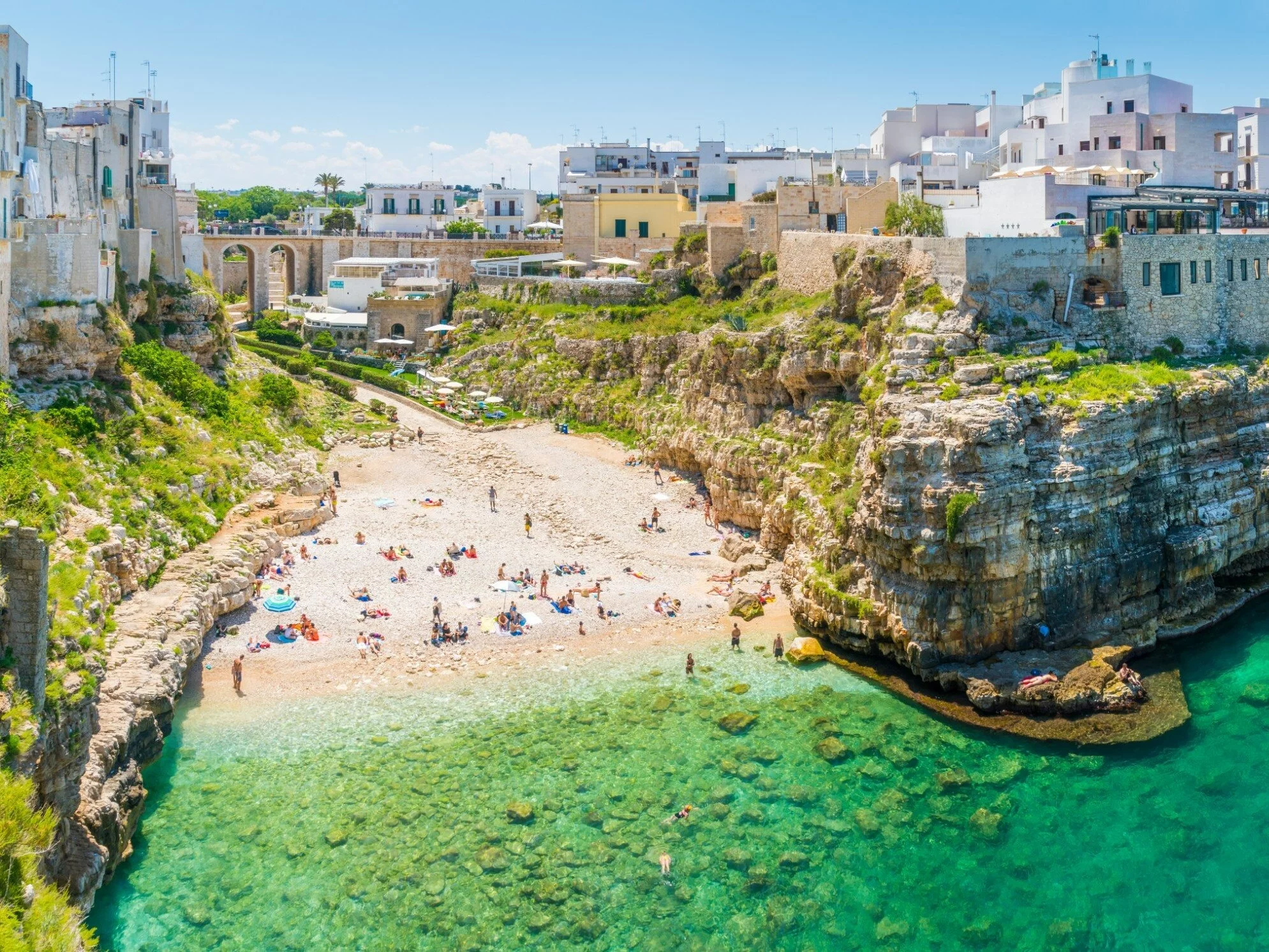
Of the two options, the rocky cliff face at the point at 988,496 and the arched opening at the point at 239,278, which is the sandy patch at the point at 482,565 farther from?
the arched opening at the point at 239,278

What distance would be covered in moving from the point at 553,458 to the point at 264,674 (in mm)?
19040

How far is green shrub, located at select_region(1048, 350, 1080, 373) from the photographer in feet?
107

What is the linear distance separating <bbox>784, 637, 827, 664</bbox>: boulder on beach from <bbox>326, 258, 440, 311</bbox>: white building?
3840 cm

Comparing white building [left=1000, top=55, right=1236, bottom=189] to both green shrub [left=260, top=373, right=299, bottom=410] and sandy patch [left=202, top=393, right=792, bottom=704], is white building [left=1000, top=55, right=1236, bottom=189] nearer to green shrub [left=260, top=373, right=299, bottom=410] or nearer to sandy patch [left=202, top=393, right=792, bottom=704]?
sandy patch [left=202, top=393, right=792, bottom=704]

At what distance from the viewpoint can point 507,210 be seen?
258ft

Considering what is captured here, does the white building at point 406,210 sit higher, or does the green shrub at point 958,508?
the white building at point 406,210

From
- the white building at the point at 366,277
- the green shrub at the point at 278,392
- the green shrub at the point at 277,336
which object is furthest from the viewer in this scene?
the white building at the point at 366,277

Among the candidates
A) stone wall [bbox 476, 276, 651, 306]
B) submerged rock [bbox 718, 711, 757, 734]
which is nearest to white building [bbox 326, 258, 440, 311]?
stone wall [bbox 476, 276, 651, 306]

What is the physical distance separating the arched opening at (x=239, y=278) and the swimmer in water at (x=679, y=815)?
4915cm

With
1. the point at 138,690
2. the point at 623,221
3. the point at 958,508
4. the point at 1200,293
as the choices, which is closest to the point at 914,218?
the point at 1200,293

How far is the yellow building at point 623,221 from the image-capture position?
62438 mm

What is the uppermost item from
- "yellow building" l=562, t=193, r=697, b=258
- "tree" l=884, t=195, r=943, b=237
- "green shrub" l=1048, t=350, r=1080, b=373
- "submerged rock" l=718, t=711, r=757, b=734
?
"yellow building" l=562, t=193, r=697, b=258

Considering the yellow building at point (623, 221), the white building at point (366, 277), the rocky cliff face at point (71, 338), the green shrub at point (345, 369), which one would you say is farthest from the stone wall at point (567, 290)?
the rocky cliff face at point (71, 338)

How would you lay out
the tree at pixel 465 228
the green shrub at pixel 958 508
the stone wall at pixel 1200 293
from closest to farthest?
the green shrub at pixel 958 508 < the stone wall at pixel 1200 293 < the tree at pixel 465 228
